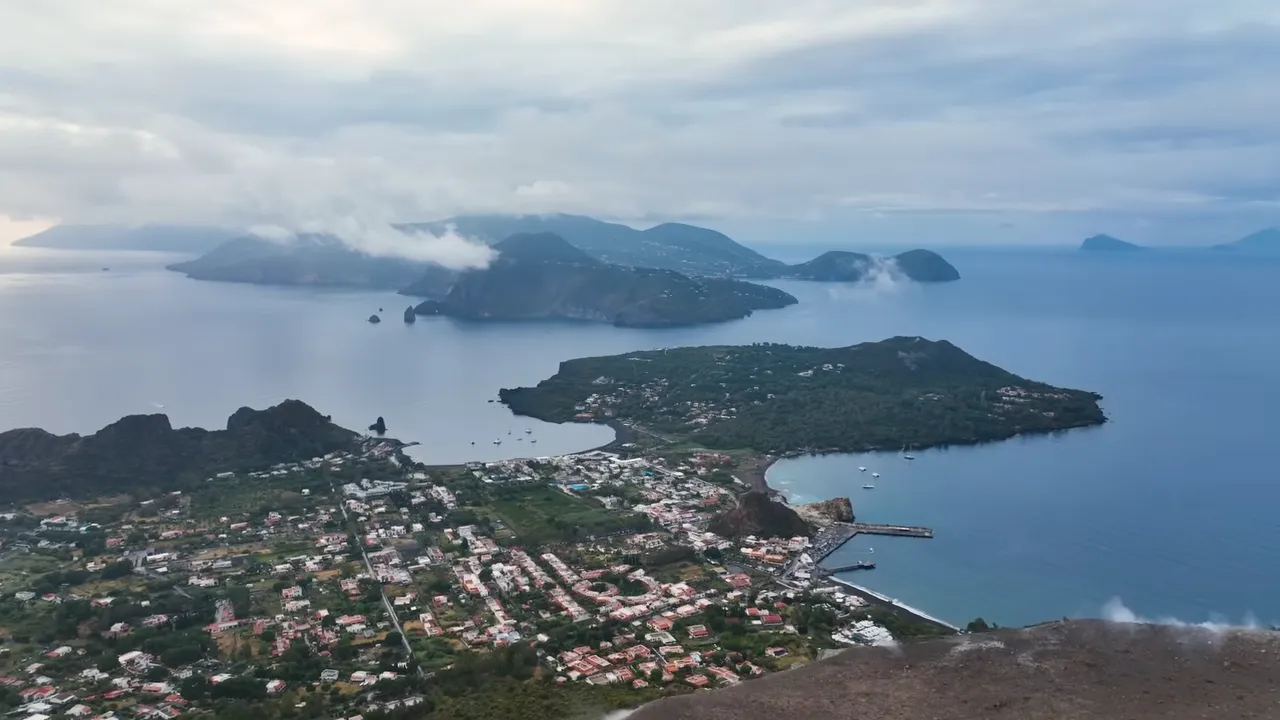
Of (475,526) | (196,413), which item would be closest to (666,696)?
(475,526)

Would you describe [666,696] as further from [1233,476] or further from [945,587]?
[1233,476]

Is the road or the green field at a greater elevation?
the green field

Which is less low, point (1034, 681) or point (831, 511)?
point (1034, 681)

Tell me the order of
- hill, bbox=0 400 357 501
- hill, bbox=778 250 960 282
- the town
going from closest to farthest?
the town, hill, bbox=0 400 357 501, hill, bbox=778 250 960 282

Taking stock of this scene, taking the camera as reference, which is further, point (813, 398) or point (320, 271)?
point (320, 271)

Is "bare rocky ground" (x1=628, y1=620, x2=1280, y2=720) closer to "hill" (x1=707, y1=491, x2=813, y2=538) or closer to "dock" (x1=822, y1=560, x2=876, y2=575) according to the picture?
"dock" (x1=822, y1=560, x2=876, y2=575)

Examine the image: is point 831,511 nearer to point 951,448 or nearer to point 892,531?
point 892,531

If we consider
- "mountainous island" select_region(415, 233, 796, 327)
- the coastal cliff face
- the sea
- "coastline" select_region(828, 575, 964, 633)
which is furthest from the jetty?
"mountainous island" select_region(415, 233, 796, 327)

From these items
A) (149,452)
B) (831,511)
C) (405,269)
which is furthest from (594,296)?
(831,511)
